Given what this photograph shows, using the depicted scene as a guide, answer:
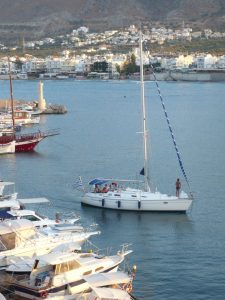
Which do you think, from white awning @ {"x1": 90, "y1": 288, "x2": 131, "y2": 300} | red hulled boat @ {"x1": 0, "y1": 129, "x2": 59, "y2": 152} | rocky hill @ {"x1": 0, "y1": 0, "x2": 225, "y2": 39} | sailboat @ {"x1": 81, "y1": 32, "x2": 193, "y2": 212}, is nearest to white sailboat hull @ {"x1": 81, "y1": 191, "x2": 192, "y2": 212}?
sailboat @ {"x1": 81, "y1": 32, "x2": 193, "y2": 212}

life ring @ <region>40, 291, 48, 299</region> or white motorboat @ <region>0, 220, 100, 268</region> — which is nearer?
life ring @ <region>40, 291, 48, 299</region>

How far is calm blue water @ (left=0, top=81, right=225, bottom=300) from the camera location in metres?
11.6

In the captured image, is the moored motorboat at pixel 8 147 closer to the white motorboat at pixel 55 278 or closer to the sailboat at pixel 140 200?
the sailboat at pixel 140 200

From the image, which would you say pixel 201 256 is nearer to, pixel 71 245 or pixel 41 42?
pixel 71 245

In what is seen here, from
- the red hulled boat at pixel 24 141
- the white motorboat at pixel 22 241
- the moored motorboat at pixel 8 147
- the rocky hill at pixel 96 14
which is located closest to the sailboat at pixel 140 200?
the white motorboat at pixel 22 241

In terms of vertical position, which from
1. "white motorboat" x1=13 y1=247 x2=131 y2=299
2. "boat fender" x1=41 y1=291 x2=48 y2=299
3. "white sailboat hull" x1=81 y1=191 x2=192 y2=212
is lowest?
"white sailboat hull" x1=81 y1=191 x2=192 y2=212

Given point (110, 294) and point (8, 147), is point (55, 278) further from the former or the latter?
point (8, 147)

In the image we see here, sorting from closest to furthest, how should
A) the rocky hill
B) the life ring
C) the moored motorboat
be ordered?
1. the life ring
2. the moored motorboat
3. the rocky hill

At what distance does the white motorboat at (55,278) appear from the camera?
9.38m

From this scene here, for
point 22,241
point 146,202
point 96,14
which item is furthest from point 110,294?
point 96,14

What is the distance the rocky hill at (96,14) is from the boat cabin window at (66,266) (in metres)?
118

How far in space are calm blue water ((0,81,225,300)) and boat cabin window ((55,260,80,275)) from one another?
1.35 metres

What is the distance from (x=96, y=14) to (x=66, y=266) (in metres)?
151

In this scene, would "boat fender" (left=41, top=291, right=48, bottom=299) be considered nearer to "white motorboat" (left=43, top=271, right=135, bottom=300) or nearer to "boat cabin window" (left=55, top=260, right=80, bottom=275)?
"white motorboat" (left=43, top=271, right=135, bottom=300)
